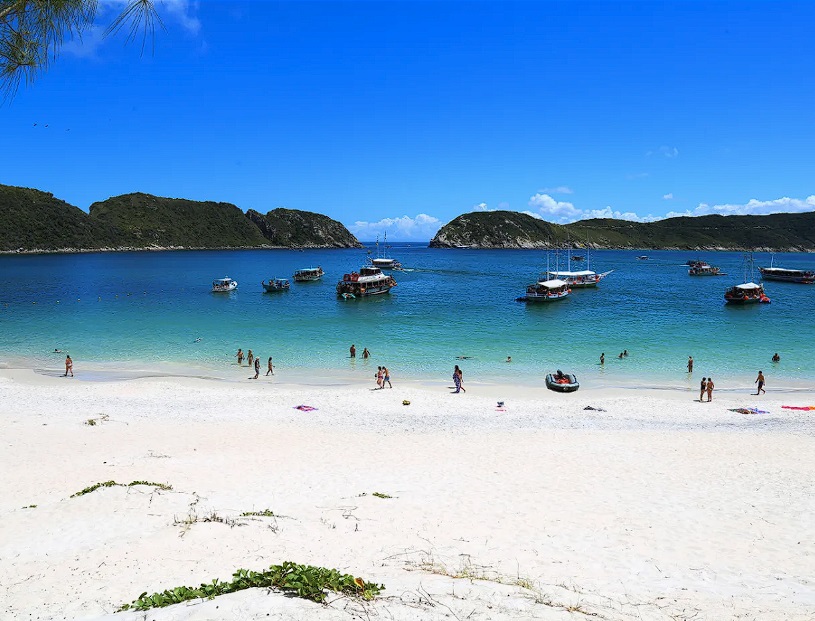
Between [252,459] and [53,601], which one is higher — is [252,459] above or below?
below

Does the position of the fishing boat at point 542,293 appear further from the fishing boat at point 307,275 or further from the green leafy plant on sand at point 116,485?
the green leafy plant on sand at point 116,485

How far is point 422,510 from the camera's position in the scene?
12492 millimetres

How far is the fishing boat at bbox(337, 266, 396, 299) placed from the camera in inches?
3066

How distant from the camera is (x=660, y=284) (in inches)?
4195

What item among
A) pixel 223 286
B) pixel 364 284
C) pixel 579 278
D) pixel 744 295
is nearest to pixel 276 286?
pixel 223 286

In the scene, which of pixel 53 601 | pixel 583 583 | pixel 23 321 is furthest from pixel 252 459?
Result: pixel 23 321

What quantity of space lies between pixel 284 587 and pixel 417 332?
43.4m

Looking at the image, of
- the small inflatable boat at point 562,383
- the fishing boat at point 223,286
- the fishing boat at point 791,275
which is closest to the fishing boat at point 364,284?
the fishing boat at point 223,286

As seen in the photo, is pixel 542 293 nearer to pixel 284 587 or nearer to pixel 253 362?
pixel 253 362

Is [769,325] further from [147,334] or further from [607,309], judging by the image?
[147,334]

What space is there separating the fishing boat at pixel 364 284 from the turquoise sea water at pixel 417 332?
84.3 inches

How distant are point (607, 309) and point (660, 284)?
154 feet

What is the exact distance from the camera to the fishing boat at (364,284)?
255 ft

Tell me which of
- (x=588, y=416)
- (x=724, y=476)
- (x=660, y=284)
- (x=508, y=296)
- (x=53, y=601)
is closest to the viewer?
(x=53, y=601)
